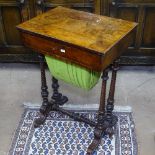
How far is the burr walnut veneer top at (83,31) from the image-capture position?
1.59 meters

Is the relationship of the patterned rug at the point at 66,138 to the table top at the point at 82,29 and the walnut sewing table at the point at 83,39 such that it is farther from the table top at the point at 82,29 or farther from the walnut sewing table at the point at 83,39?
the table top at the point at 82,29

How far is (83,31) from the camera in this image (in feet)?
5.68

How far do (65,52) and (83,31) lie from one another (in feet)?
0.58

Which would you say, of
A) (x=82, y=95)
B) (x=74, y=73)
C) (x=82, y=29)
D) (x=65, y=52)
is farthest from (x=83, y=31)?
(x=82, y=95)

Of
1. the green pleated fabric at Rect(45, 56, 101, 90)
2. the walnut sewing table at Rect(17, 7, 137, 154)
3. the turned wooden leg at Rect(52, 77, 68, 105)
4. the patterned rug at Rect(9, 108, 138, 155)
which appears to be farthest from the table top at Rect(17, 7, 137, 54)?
the patterned rug at Rect(9, 108, 138, 155)

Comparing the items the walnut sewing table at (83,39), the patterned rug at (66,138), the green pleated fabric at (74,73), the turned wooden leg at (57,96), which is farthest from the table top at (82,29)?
the patterned rug at (66,138)

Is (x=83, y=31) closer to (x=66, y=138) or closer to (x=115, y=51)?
(x=115, y=51)

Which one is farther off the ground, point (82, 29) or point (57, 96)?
point (82, 29)

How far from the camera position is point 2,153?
6.66ft

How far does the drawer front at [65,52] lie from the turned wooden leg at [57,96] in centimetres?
51

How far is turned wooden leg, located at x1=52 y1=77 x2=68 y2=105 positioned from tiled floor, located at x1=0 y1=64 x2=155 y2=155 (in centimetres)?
10

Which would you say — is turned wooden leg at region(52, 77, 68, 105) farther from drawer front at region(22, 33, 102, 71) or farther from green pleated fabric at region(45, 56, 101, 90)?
drawer front at region(22, 33, 102, 71)

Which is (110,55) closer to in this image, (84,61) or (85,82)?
(84,61)

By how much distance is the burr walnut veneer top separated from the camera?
159cm
